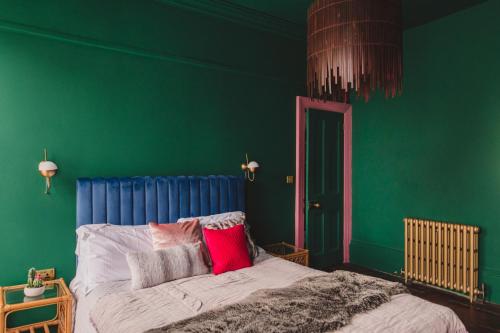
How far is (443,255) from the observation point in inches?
147

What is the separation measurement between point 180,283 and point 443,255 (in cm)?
292

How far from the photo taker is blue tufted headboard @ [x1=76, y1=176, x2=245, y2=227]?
108 inches

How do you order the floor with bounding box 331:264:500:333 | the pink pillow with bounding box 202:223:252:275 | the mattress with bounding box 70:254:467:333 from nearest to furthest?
the mattress with bounding box 70:254:467:333 < the pink pillow with bounding box 202:223:252:275 < the floor with bounding box 331:264:500:333

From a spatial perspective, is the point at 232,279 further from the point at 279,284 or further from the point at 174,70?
the point at 174,70

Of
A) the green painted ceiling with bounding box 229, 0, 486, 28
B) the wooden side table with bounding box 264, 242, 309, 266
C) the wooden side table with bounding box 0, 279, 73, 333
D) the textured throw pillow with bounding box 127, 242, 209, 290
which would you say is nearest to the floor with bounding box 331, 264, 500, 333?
the wooden side table with bounding box 264, 242, 309, 266

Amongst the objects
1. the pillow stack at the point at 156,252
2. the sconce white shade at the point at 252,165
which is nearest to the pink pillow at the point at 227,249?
the pillow stack at the point at 156,252

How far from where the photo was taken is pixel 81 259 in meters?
2.62

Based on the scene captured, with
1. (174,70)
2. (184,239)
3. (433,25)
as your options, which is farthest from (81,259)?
(433,25)

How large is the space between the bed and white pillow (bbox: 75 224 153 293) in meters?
0.06

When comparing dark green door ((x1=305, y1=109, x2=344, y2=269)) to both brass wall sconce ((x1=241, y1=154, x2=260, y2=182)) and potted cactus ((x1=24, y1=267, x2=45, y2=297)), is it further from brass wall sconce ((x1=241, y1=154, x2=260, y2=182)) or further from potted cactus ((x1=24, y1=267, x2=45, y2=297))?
potted cactus ((x1=24, y1=267, x2=45, y2=297))

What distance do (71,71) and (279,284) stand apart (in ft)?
7.70

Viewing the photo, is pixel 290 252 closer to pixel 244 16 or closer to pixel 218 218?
pixel 218 218

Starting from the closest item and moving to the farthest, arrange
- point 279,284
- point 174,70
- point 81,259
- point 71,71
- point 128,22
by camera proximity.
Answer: point 279,284, point 81,259, point 71,71, point 128,22, point 174,70

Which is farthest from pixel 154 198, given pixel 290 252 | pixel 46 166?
pixel 290 252
